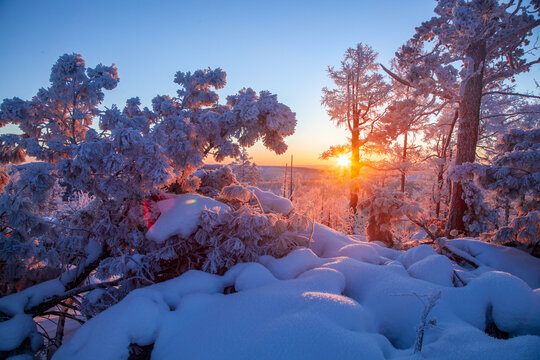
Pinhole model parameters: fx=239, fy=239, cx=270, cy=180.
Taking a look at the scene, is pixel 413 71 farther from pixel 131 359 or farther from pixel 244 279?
pixel 131 359

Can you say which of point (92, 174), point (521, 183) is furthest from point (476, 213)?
point (92, 174)

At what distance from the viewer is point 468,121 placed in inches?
267

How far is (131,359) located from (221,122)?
3.33m

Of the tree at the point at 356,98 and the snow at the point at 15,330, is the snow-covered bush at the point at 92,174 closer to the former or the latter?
the snow at the point at 15,330

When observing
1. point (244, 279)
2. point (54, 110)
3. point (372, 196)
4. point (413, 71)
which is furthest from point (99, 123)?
point (413, 71)

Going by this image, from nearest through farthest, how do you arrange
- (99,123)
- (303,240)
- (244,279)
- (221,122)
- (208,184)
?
(244,279) < (99,123) < (303,240) < (221,122) < (208,184)

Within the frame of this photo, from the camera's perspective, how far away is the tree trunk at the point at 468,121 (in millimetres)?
6547

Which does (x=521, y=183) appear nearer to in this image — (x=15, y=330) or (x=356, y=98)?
(x=15, y=330)

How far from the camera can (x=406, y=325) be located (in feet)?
7.34

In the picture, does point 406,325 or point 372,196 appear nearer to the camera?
point 406,325

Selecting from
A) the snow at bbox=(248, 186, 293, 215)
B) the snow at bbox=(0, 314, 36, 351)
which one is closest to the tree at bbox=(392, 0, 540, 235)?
the snow at bbox=(248, 186, 293, 215)

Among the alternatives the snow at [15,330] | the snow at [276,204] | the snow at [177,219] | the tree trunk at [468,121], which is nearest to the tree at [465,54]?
the tree trunk at [468,121]

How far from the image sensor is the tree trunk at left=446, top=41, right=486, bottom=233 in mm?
6547

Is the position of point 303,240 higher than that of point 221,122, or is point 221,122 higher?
point 221,122
